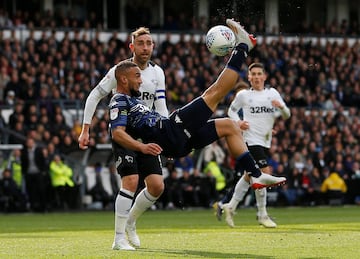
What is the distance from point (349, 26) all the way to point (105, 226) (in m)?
25.8

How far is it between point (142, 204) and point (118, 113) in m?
1.33

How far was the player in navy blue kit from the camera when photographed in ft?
39.0

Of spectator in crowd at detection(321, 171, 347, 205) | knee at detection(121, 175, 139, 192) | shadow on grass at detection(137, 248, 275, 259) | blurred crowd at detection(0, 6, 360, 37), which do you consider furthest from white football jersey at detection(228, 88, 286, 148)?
blurred crowd at detection(0, 6, 360, 37)

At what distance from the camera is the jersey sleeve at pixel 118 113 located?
38.9ft

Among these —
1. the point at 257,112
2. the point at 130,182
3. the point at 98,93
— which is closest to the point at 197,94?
the point at 257,112

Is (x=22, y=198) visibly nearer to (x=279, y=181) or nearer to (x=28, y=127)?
(x=28, y=127)

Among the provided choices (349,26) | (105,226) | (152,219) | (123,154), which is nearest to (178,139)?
(123,154)

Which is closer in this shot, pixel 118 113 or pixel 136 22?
pixel 118 113

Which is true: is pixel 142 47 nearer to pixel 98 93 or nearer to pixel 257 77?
pixel 98 93

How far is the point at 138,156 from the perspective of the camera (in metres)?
12.3

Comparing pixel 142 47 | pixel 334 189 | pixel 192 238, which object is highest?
pixel 142 47

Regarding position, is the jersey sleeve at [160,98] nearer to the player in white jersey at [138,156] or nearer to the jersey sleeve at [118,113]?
the player in white jersey at [138,156]

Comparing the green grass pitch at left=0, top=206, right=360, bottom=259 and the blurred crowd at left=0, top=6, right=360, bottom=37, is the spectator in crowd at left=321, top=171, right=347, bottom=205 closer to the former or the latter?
the blurred crowd at left=0, top=6, right=360, bottom=37

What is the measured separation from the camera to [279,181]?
12.1 metres
